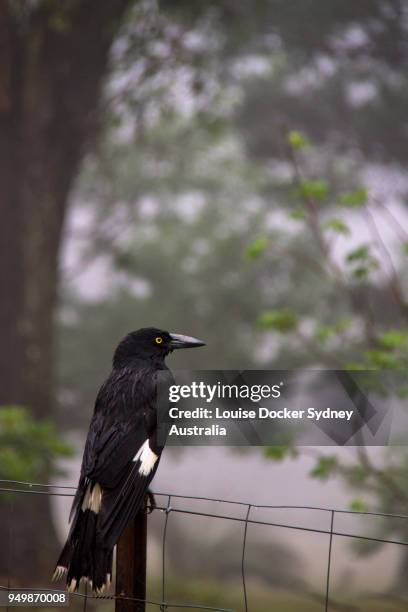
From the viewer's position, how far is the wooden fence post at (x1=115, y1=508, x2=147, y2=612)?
1.97 m

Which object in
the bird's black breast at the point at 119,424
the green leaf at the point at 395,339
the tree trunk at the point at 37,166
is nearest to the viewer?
the bird's black breast at the point at 119,424

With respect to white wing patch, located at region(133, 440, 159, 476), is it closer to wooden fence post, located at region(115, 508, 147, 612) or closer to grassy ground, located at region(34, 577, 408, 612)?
wooden fence post, located at region(115, 508, 147, 612)

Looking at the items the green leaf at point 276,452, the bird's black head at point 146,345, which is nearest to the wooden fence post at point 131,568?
the bird's black head at point 146,345

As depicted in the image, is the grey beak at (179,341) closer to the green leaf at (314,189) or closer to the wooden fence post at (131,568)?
the wooden fence post at (131,568)

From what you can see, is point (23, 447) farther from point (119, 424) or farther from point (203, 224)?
point (203, 224)

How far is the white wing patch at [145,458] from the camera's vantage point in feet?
7.10

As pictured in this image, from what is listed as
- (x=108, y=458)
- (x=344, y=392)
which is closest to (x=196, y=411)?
(x=108, y=458)

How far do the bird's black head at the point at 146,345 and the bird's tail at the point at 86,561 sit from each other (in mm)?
846

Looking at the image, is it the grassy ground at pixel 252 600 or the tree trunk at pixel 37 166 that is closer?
the tree trunk at pixel 37 166

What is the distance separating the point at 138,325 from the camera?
11.7m

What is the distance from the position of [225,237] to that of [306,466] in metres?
3.74

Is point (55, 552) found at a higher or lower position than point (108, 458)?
lower

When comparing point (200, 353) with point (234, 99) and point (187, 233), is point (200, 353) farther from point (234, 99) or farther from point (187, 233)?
point (234, 99)

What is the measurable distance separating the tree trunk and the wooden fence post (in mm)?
5063
